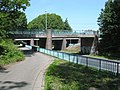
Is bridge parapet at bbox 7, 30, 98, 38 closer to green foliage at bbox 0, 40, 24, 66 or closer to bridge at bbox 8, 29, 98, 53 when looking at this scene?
bridge at bbox 8, 29, 98, 53

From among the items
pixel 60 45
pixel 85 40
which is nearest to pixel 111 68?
pixel 85 40

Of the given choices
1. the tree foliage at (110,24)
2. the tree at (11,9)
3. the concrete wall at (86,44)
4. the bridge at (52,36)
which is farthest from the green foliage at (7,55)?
the concrete wall at (86,44)

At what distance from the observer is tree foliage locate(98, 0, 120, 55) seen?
52750 mm

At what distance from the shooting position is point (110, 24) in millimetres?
53781

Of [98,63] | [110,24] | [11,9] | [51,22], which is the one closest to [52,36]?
[110,24]

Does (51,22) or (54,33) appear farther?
(51,22)

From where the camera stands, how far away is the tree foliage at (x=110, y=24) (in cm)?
5275

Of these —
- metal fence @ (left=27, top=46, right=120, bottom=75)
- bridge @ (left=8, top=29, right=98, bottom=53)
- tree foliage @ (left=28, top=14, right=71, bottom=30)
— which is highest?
tree foliage @ (left=28, top=14, right=71, bottom=30)

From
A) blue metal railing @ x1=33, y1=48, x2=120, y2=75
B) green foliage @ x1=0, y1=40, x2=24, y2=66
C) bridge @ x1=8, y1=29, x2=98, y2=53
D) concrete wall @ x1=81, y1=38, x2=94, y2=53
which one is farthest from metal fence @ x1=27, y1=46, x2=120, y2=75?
concrete wall @ x1=81, y1=38, x2=94, y2=53

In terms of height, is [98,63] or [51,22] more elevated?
[51,22]

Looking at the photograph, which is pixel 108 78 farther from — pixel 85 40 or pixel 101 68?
pixel 85 40

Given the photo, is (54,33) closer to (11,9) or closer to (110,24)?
(110,24)

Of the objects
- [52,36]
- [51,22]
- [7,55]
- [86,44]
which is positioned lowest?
[7,55]

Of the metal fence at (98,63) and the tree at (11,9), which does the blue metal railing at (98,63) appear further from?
the tree at (11,9)
